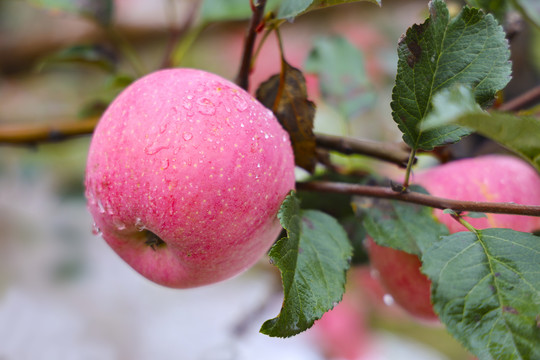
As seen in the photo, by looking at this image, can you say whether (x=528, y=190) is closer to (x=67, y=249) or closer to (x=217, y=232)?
(x=217, y=232)

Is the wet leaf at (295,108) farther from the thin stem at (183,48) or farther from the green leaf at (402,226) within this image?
the thin stem at (183,48)

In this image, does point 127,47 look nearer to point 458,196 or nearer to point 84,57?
point 84,57

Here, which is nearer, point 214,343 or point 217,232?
point 217,232

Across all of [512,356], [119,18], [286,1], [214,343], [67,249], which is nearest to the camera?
[512,356]

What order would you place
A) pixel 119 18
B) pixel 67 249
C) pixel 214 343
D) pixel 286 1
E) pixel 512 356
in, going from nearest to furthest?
pixel 512 356, pixel 286 1, pixel 214 343, pixel 67 249, pixel 119 18

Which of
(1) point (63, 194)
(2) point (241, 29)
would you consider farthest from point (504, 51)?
(2) point (241, 29)

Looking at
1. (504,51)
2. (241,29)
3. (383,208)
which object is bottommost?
(241,29)

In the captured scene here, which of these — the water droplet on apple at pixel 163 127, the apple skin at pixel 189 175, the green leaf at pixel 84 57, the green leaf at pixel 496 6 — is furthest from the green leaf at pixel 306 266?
the green leaf at pixel 84 57

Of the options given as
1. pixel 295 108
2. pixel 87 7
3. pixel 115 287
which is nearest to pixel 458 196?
pixel 295 108
